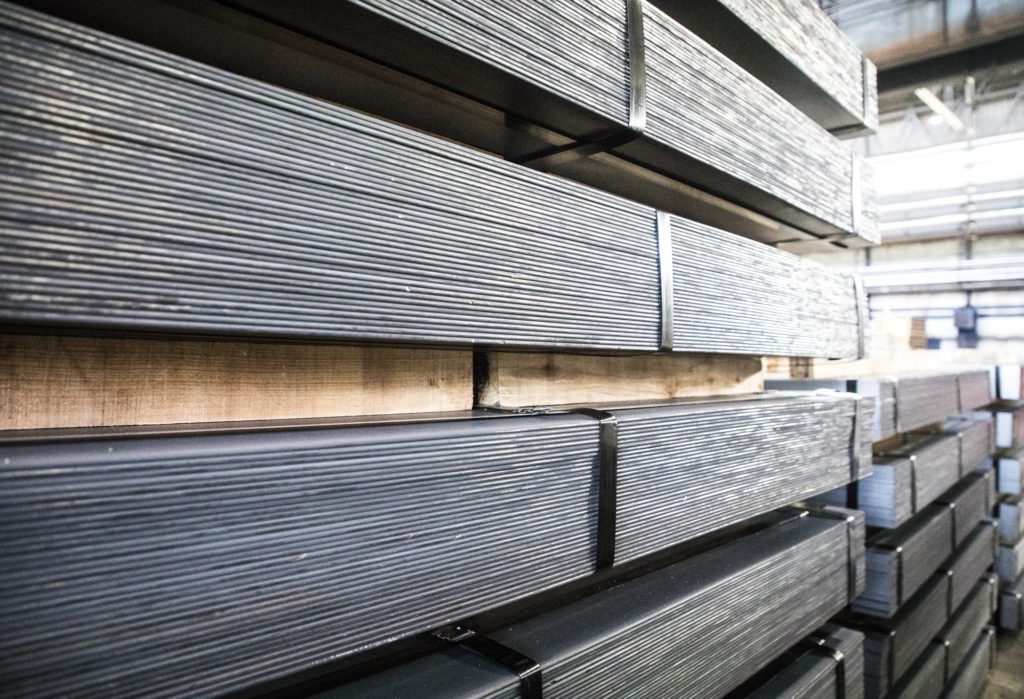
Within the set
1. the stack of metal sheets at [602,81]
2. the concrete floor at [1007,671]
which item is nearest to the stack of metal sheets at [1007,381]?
the concrete floor at [1007,671]

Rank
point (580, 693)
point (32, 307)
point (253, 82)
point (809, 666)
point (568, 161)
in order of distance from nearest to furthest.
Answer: point (32, 307), point (253, 82), point (580, 693), point (568, 161), point (809, 666)

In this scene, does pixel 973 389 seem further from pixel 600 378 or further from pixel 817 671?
pixel 600 378

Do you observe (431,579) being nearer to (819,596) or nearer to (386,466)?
(386,466)

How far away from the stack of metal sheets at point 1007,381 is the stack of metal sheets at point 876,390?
2770 mm

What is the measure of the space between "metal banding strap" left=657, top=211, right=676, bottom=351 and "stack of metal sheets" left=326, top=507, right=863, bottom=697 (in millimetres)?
430

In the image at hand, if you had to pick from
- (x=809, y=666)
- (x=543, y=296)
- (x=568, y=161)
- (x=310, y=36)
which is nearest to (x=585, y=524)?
(x=543, y=296)

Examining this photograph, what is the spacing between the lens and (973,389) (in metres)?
3.00

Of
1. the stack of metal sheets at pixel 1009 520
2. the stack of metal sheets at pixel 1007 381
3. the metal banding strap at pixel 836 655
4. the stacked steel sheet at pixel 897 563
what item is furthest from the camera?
the stack of metal sheets at pixel 1009 520

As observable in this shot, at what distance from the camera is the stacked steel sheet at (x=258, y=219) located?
0.45 meters

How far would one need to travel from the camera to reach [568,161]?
3.18ft

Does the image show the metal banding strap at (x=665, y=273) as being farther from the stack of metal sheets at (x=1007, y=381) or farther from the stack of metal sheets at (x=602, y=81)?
the stack of metal sheets at (x=1007, y=381)

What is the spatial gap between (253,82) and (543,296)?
16.4 inches

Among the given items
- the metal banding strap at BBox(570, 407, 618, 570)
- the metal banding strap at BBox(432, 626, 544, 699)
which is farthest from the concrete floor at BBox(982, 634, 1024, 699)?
the metal banding strap at BBox(432, 626, 544, 699)

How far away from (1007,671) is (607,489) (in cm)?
481
